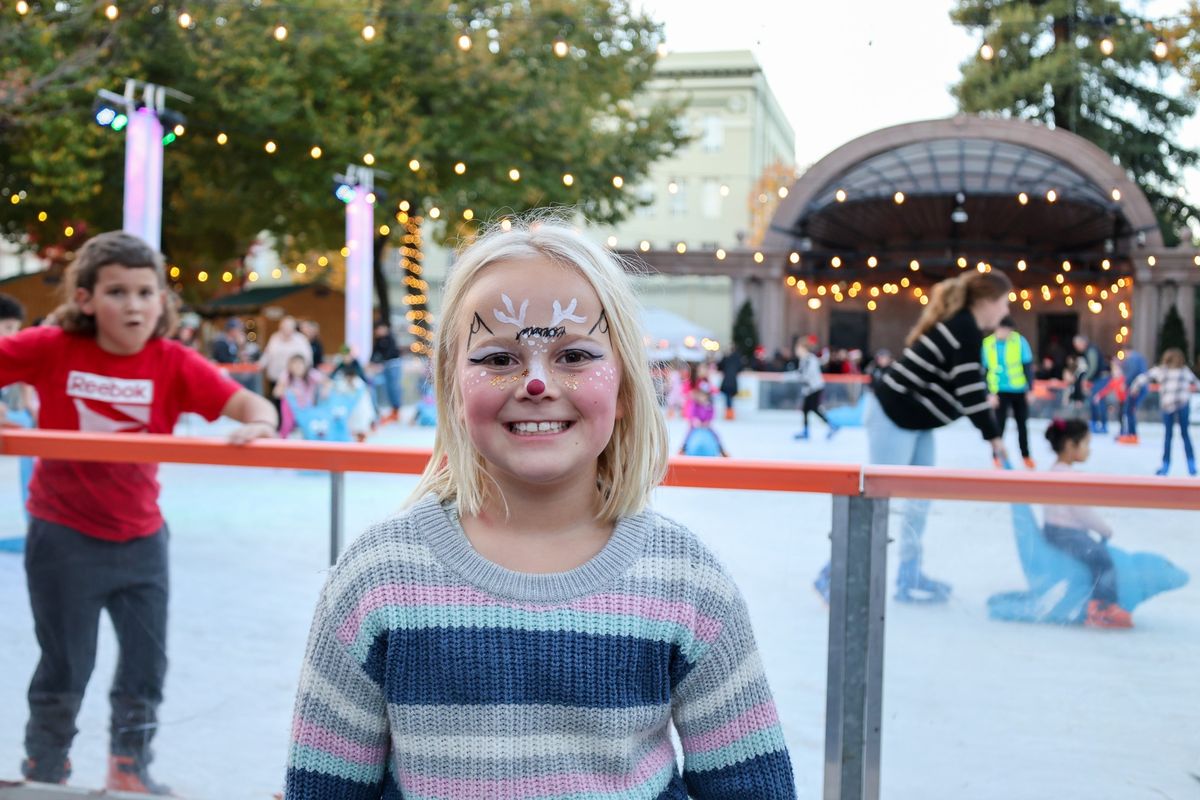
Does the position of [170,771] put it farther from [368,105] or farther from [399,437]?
[368,105]

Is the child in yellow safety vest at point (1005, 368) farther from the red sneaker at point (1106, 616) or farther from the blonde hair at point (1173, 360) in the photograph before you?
the red sneaker at point (1106, 616)

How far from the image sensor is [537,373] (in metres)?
1.50

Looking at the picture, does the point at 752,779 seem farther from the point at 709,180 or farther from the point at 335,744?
the point at 709,180

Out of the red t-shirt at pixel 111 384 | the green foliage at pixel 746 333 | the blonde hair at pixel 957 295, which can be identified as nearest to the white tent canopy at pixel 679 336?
the green foliage at pixel 746 333

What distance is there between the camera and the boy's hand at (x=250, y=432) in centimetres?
289

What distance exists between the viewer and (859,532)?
2529 mm

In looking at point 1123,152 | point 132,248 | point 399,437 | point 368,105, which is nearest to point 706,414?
point 399,437

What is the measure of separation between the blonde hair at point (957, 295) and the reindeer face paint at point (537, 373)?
4.77 m

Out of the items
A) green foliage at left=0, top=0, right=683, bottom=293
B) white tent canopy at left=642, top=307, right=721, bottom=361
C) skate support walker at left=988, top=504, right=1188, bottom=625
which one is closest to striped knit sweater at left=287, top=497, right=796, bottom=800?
skate support walker at left=988, top=504, right=1188, bottom=625

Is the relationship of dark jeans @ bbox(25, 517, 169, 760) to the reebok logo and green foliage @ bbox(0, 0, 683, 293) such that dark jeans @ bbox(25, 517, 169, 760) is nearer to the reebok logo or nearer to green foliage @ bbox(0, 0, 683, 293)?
the reebok logo

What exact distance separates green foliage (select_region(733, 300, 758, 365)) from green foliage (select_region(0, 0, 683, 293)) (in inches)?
222

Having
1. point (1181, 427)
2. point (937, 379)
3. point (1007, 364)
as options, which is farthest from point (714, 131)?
point (937, 379)

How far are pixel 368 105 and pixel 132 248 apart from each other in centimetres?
1982

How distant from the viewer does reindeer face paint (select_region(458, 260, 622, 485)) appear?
4.90ft
